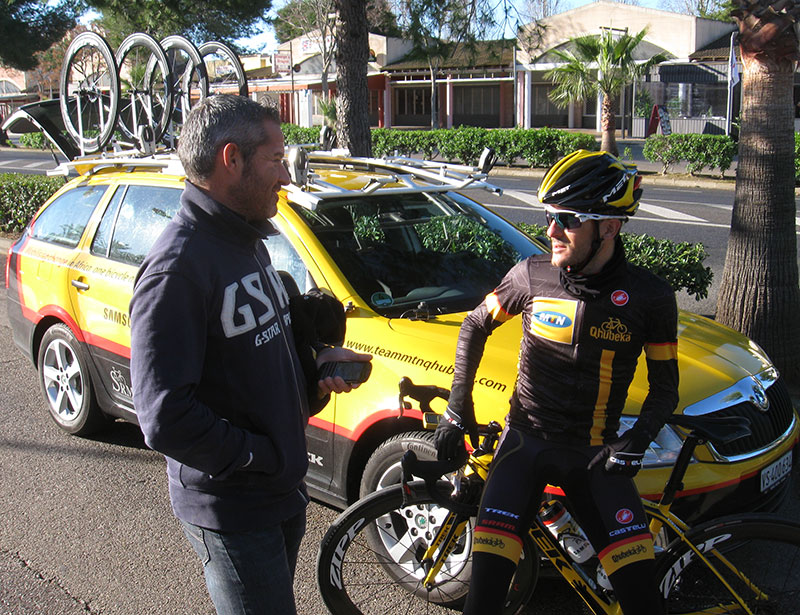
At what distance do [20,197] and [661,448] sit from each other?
11.6 m

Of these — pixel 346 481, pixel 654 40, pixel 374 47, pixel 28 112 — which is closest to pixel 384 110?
pixel 374 47

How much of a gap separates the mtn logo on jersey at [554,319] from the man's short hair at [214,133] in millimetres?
1088

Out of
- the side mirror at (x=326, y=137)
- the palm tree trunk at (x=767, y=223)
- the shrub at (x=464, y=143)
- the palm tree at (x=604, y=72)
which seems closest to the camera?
the palm tree trunk at (x=767, y=223)

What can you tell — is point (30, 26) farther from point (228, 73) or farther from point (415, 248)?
point (415, 248)

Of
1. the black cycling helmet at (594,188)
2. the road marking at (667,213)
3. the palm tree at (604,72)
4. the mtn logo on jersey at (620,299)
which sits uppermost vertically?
the palm tree at (604,72)

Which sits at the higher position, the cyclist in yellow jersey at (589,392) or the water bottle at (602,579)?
the cyclist in yellow jersey at (589,392)

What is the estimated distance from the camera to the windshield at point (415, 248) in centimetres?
404

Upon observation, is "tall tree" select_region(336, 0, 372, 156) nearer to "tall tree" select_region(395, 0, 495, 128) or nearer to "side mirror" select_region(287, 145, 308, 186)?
"tall tree" select_region(395, 0, 495, 128)

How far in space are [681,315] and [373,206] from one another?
176 cm

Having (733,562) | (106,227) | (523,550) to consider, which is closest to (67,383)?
(106,227)

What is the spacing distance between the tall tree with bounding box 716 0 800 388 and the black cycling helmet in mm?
3576

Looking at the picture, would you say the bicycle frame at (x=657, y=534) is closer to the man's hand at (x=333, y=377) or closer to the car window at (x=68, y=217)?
the man's hand at (x=333, y=377)

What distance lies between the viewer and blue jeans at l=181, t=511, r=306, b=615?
2.07 meters

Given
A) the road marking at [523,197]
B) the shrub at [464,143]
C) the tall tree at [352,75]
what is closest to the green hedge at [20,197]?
the tall tree at [352,75]
